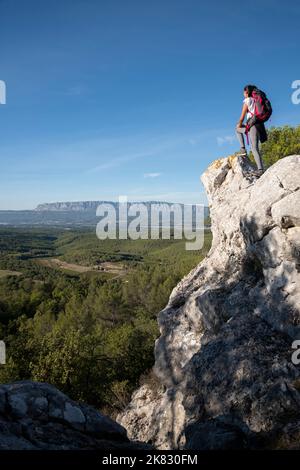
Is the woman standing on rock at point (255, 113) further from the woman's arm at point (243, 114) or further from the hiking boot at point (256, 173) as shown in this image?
the hiking boot at point (256, 173)

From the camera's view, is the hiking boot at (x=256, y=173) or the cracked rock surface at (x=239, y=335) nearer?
the cracked rock surface at (x=239, y=335)

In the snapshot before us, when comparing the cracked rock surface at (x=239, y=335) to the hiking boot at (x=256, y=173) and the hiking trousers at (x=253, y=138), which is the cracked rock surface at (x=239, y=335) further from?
the hiking trousers at (x=253, y=138)

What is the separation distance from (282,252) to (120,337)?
30.1 meters

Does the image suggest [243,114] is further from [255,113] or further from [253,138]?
[253,138]

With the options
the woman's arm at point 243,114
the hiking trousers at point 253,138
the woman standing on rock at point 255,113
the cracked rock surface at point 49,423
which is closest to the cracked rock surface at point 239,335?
the hiking trousers at point 253,138

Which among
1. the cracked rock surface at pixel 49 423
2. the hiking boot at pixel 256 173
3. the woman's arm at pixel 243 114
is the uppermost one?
the woman's arm at pixel 243 114

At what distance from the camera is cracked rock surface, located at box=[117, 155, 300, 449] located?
10.7m

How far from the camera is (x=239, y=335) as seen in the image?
46.0 feet

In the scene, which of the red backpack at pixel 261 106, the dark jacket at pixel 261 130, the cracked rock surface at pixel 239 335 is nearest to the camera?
the cracked rock surface at pixel 239 335

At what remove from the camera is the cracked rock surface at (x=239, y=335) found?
10695mm

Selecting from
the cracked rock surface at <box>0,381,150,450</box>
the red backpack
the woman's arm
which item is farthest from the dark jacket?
the cracked rock surface at <box>0,381,150,450</box>

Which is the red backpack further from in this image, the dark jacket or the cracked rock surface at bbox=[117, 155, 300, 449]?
the cracked rock surface at bbox=[117, 155, 300, 449]

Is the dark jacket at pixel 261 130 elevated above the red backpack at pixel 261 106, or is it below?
below

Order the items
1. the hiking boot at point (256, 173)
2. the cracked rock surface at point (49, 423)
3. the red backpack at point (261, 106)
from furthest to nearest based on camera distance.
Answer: the hiking boot at point (256, 173), the red backpack at point (261, 106), the cracked rock surface at point (49, 423)
